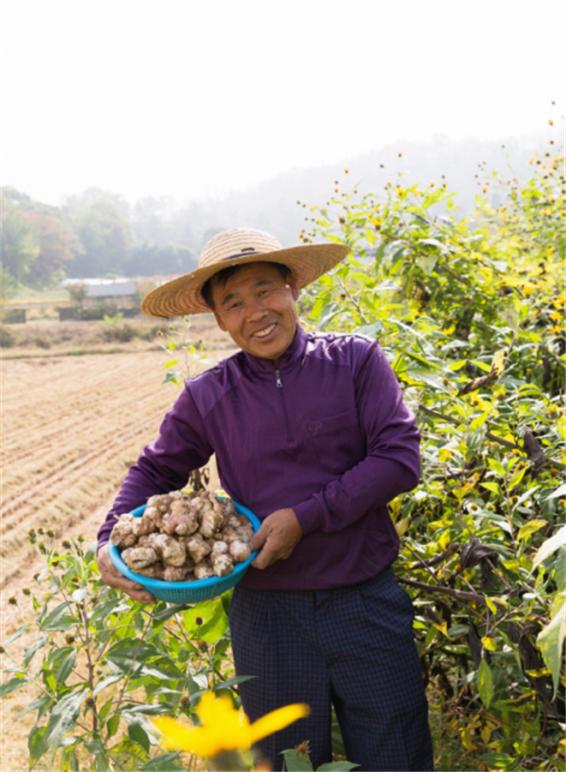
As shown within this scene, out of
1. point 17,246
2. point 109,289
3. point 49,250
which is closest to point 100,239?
point 49,250

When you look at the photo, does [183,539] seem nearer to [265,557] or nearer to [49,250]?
[265,557]

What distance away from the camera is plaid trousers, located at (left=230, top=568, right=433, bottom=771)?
3.93 ft

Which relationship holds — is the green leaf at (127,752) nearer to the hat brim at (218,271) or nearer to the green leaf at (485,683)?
the green leaf at (485,683)

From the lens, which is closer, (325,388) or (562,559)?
(562,559)

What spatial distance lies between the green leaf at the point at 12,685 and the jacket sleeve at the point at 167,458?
231 mm

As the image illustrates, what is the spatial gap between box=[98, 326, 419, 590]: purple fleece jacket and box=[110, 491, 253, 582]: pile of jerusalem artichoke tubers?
92mm

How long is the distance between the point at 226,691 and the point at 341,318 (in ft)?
3.16

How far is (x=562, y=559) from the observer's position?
78cm

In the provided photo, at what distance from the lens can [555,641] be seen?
2.34 ft

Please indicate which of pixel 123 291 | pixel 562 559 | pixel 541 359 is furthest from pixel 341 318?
pixel 123 291

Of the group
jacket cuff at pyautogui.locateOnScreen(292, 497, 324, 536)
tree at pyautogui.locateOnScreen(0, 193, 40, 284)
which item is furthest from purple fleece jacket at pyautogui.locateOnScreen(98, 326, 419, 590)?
tree at pyautogui.locateOnScreen(0, 193, 40, 284)

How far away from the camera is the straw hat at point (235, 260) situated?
124 centimetres

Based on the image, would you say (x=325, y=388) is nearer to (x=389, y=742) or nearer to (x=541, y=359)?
(x=389, y=742)

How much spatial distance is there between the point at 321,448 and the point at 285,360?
0.49ft
